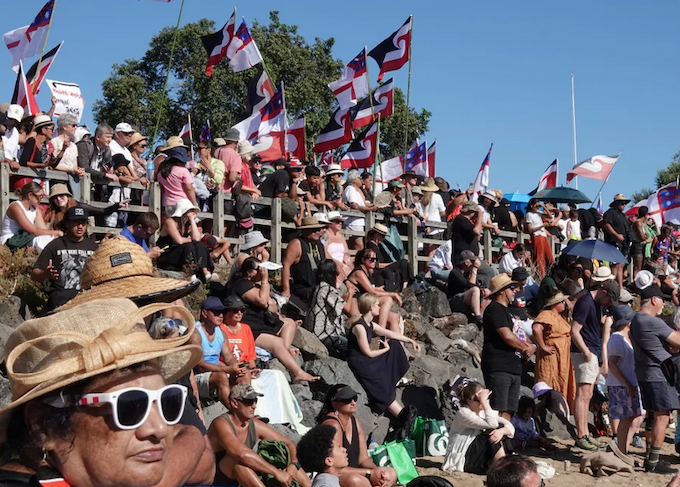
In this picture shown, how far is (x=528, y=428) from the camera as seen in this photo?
1140cm

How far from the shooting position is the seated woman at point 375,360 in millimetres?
10641

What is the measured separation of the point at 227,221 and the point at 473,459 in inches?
249

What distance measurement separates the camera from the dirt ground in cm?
944

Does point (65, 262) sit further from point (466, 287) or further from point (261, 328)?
point (466, 287)

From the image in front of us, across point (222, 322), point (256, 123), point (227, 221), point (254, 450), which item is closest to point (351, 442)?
point (254, 450)

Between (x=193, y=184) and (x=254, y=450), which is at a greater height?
(x=193, y=184)

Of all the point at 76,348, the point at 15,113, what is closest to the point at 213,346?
the point at 15,113

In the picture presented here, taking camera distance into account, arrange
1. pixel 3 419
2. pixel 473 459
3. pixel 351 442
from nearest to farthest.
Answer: pixel 3 419 < pixel 351 442 < pixel 473 459

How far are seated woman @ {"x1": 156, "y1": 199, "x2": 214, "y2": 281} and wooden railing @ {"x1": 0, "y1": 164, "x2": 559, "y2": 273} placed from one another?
21.1 inches

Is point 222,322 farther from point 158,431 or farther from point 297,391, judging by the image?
point 158,431

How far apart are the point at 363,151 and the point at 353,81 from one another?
174 cm

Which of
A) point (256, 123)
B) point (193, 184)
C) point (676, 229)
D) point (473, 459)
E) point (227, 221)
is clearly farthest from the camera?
point (676, 229)

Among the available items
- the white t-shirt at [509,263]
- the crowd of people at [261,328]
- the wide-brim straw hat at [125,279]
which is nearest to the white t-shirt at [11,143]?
the crowd of people at [261,328]

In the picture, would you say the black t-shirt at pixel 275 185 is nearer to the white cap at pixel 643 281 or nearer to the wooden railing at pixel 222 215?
the wooden railing at pixel 222 215
